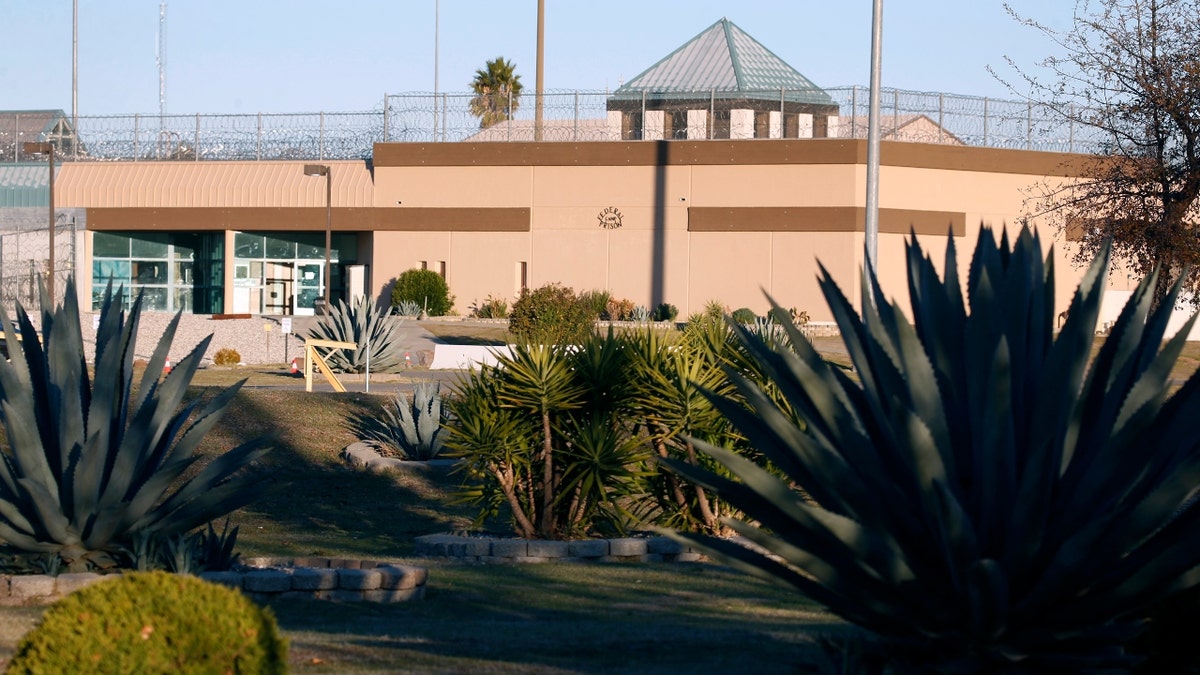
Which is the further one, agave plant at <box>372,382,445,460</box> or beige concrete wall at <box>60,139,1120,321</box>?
beige concrete wall at <box>60,139,1120,321</box>

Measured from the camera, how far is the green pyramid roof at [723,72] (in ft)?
153

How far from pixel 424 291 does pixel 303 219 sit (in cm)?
583

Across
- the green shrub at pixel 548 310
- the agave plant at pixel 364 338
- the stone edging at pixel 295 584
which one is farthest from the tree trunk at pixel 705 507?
the green shrub at pixel 548 310

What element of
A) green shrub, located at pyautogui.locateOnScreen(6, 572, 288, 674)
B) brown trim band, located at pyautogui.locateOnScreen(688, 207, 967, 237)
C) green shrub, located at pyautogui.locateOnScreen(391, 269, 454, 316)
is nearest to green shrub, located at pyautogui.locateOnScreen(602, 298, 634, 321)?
brown trim band, located at pyautogui.locateOnScreen(688, 207, 967, 237)

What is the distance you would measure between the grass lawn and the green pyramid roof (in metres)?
34.6

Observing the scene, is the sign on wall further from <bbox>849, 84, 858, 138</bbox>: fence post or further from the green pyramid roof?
<bbox>849, 84, 858, 138</bbox>: fence post

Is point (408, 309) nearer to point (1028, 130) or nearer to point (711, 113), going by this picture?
point (711, 113)

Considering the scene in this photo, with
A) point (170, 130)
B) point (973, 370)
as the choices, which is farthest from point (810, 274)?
point (973, 370)

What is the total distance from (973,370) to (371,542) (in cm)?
837

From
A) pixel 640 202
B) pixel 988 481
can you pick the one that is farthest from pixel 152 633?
pixel 640 202

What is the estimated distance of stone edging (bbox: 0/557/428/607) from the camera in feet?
26.3

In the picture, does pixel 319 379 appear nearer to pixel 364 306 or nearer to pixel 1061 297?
pixel 364 306

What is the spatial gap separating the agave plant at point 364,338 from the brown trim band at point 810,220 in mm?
17738

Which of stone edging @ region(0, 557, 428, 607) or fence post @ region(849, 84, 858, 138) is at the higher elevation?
fence post @ region(849, 84, 858, 138)
